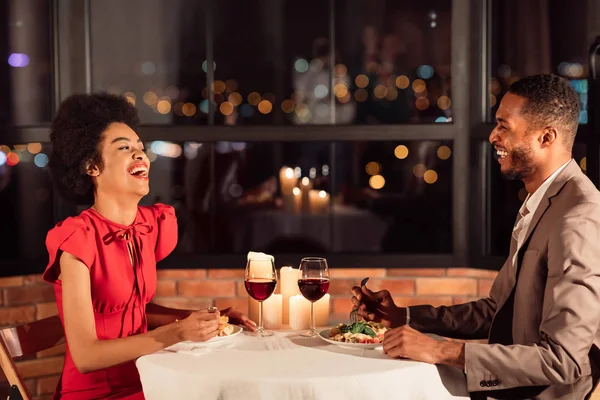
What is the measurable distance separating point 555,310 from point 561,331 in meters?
0.05

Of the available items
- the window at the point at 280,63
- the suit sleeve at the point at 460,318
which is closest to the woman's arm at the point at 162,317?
the suit sleeve at the point at 460,318

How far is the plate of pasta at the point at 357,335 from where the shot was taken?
208 centimetres

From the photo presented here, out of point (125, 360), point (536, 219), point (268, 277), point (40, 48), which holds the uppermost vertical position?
point (40, 48)

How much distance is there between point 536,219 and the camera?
2.15 meters

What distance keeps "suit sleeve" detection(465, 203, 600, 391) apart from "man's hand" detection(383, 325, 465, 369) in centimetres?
3

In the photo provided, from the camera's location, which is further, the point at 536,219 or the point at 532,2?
the point at 532,2

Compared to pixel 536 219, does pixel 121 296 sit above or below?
below

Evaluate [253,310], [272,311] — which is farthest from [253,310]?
[272,311]

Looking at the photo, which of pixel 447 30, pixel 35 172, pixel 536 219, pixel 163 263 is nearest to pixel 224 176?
pixel 163 263

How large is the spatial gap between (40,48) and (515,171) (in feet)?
7.30

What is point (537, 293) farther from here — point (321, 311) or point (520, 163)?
point (321, 311)

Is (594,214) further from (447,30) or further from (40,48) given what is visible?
(40,48)

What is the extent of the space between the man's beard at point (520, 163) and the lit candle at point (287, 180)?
1.52 meters

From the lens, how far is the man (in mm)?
1936
